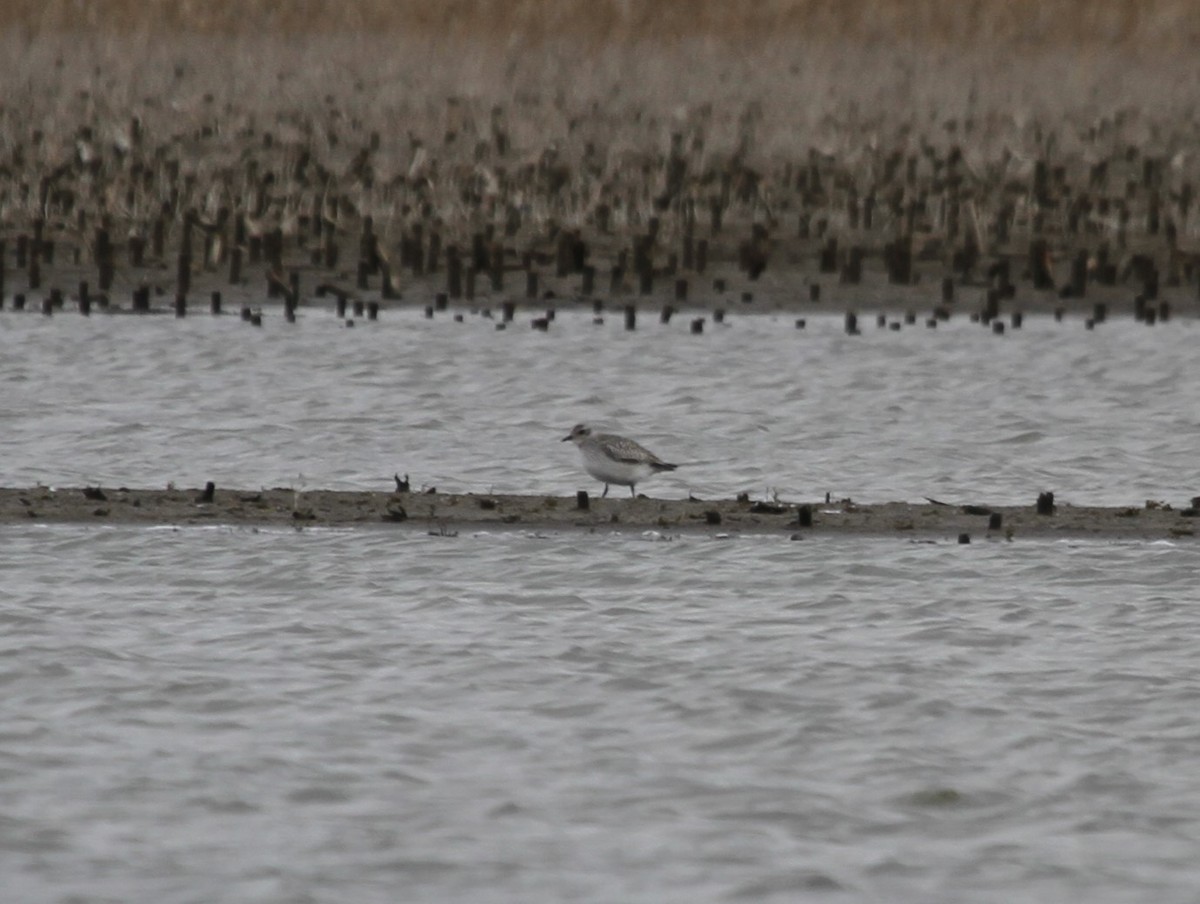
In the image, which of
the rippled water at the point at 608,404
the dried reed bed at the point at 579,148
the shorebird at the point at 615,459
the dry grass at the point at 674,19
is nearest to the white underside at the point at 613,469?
the shorebird at the point at 615,459

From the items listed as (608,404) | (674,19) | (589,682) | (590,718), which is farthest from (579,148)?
(590,718)

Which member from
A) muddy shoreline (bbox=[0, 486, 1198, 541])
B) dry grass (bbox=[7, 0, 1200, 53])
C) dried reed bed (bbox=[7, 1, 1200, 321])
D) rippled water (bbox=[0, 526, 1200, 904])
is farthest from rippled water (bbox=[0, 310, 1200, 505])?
dry grass (bbox=[7, 0, 1200, 53])

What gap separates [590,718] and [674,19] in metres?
32.6

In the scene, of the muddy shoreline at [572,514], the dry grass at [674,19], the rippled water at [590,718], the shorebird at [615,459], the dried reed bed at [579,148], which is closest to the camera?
the rippled water at [590,718]

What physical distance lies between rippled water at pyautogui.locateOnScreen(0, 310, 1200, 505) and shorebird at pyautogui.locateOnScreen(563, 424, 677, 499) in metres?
0.98

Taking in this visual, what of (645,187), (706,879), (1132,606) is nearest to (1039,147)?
(645,187)

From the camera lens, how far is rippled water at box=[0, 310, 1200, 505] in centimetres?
1305

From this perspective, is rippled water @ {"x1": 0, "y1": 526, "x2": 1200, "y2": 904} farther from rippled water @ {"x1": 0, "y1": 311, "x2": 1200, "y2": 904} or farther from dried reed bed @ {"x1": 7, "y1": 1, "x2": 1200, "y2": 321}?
dried reed bed @ {"x1": 7, "y1": 1, "x2": 1200, "y2": 321}

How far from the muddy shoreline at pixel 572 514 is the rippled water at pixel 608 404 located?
2.00 feet

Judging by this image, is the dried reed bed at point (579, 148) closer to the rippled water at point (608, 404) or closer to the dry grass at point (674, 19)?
the rippled water at point (608, 404)

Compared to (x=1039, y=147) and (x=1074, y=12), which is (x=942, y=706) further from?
(x=1074, y=12)

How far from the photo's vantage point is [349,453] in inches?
539

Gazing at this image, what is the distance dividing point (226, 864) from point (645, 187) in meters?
17.2

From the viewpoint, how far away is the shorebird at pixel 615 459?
11484 millimetres
